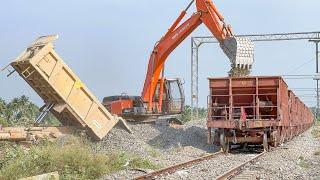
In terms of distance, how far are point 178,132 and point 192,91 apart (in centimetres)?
2694

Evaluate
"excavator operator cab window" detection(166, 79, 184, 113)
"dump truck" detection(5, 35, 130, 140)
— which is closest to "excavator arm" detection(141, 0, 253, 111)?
"excavator operator cab window" detection(166, 79, 184, 113)

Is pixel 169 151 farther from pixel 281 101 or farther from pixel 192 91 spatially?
pixel 192 91

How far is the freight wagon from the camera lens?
18.9 m

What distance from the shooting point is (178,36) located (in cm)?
2456

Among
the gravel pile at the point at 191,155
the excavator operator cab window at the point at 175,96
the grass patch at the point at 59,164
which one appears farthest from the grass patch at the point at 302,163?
the excavator operator cab window at the point at 175,96

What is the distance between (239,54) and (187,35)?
12.2ft

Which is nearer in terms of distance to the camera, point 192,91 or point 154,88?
point 154,88

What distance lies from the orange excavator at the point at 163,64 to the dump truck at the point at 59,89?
22.7ft

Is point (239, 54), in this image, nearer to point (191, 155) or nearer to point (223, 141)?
point (223, 141)

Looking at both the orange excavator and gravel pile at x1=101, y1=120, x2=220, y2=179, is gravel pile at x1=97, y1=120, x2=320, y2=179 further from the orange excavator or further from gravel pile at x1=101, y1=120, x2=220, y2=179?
the orange excavator

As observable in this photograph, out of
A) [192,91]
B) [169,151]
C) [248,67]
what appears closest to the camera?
[169,151]

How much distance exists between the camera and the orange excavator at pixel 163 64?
883 inches

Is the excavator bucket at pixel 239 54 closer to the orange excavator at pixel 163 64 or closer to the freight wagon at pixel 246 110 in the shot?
the orange excavator at pixel 163 64

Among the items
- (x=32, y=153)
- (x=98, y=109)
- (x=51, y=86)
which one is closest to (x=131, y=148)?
(x=98, y=109)
